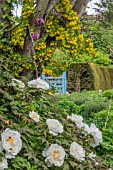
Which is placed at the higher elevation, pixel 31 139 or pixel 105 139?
pixel 31 139

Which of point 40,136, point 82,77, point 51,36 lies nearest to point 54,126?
point 40,136

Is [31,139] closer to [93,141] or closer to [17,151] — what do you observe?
[17,151]

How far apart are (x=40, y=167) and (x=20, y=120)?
22 cm

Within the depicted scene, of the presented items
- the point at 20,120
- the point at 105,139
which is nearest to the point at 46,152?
the point at 20,120

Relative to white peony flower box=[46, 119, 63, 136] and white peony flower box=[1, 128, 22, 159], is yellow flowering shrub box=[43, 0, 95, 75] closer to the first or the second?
white peony flower box=[46, 119, 63, 136]

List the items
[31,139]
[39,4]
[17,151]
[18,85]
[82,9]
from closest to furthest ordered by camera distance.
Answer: [17,151], [31,139], [18,85], [39,4], [82,9]

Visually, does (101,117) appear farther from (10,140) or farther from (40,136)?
(10,140)

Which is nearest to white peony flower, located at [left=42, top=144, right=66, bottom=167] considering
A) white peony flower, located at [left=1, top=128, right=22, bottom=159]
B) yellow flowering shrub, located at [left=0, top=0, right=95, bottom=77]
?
white peony flower, located at [left=1, top=128, right=22, bottom=159]

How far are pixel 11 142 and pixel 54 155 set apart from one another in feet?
0.61

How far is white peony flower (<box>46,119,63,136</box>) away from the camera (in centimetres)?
147

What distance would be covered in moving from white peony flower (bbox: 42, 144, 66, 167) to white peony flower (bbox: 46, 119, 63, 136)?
66 millimetres

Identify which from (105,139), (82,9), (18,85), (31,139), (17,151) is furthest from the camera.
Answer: (82,9)

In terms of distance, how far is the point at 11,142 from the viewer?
1336 millimetres

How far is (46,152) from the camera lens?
4.66ft
